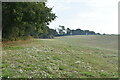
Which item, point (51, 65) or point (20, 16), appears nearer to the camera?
point (51, 65)

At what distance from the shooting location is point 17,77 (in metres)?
8.43

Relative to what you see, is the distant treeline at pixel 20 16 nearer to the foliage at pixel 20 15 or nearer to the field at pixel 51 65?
the foliage at pixel 20 15

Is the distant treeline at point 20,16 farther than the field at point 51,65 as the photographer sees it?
Yes

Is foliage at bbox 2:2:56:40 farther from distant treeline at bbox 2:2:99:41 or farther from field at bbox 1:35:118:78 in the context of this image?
field at bbox 1:35:118:78

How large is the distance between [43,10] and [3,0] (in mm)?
5138

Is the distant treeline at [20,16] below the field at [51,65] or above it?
above

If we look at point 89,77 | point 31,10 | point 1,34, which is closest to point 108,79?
point 89,77

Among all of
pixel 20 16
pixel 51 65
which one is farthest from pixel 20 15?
pixel 51 65

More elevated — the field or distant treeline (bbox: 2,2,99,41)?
distant treeline (bbox: 2,2,99,41)

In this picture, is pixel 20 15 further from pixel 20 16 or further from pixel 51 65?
pixel 51 65

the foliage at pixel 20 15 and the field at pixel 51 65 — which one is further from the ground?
the foliage at pixel 20 15

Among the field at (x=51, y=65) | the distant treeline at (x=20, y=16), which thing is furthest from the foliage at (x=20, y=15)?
the field at (x=51, y=65)

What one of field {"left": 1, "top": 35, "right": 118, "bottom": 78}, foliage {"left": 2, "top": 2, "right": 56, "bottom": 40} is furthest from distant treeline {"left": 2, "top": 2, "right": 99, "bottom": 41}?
field {"left": 1, "top": 35, "right": 118, "bottom": 78}

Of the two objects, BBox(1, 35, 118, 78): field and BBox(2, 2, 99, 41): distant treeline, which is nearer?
BBox(1, 35, 118, 78): field
